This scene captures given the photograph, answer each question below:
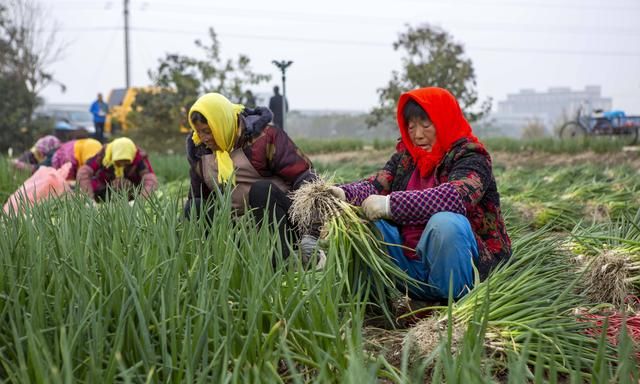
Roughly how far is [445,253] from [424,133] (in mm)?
473

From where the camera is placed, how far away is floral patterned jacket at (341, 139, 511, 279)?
2.03 m

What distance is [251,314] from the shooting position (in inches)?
51.4

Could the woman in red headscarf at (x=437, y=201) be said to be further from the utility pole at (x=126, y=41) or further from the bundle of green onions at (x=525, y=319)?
the utility pole at (x=126, y=41)

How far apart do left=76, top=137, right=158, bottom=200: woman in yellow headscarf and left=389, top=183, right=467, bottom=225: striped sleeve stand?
2.65 metres

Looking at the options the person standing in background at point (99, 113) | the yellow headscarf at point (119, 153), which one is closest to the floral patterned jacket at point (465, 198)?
the yellow headscarf at point (119, 153)

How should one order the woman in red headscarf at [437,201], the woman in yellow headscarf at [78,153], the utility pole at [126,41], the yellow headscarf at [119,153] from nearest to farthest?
the woman in red headscarf at [437,201]
the yellow headscarf at [119,153]
the woman in yellow headscarf at [78,153]
the utility pole at [126,41]

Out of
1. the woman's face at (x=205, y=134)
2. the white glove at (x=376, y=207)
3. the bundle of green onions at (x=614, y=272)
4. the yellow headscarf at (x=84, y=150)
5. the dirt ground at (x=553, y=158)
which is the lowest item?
the dirt ground at (x=553, y=158)

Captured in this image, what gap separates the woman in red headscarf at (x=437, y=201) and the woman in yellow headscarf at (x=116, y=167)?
2.45m

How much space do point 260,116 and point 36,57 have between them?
16164 millimetres

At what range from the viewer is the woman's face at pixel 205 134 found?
2.91 metres

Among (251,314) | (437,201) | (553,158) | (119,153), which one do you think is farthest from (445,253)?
(553,158)

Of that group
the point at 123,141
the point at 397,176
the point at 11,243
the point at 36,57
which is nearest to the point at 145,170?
the point at 123,141

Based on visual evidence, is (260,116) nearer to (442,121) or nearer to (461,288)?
(442,121)

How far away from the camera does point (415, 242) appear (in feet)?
7.15
